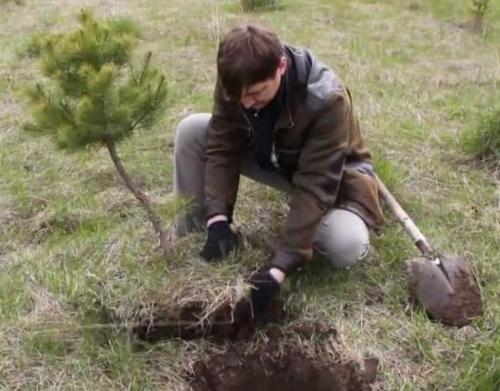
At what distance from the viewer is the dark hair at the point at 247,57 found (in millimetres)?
2248

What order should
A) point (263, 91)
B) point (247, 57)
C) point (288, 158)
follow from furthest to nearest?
point (288, 158) → point (263, 91) → point (247, 57)

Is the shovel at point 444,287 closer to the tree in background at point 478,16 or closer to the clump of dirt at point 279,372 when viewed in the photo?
the clump of dirt at point 279,372

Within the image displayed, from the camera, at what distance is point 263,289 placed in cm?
246

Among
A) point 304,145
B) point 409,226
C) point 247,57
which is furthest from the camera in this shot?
point 409,226

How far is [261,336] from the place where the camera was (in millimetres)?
2535

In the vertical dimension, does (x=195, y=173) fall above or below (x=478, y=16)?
above

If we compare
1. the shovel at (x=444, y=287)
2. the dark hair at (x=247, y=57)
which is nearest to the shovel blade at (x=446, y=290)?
the shovel at (x=444, y=287)

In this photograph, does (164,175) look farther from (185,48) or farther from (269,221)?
(185,48)

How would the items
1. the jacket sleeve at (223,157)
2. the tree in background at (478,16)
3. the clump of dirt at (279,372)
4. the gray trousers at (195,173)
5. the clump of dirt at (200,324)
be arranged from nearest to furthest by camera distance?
the clump of dirt at (279,372) < the clump of dirt at (200,324) < the jacket sleeve at (223,157) < the gray trousers at (195,173) < the tree in background at (478,16)

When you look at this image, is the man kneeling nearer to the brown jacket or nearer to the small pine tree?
the brown jacket

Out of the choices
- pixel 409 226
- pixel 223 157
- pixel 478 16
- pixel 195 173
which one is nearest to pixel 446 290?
pixel 409 226

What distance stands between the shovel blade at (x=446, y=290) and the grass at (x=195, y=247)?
45 mm

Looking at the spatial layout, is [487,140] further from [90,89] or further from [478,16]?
[478,16]

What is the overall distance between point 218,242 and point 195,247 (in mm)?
155
